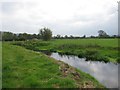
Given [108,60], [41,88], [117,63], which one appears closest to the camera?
[41,88]

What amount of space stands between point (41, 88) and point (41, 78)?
2.66 metres

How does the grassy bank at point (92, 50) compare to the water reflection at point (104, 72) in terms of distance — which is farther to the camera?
the grassy bank at point (92, 50)

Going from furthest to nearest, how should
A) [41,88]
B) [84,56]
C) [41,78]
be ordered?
[84,56], [41,78], [41,88]

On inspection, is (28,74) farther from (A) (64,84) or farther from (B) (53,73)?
(A) (64,84)

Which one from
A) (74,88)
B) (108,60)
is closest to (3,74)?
(74,88)

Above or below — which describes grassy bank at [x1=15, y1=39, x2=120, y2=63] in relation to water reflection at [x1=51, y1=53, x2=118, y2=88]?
above

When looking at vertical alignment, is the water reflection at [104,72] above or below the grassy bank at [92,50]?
below

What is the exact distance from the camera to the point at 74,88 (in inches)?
638

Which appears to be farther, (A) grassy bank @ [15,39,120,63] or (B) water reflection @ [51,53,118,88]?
(A) grassy bank @ [15,39,120,63]

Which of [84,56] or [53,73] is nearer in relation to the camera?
[53,73]

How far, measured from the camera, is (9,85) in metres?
16.5

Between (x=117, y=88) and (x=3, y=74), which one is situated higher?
(x=3, y=74)

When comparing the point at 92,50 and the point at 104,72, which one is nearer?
the point at 104,72

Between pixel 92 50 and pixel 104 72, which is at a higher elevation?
pixel 92 50
